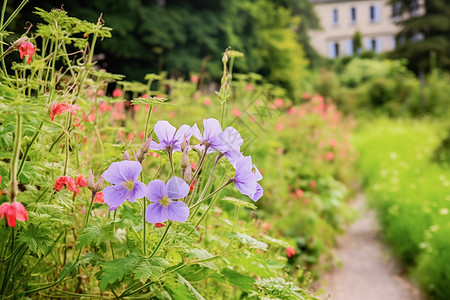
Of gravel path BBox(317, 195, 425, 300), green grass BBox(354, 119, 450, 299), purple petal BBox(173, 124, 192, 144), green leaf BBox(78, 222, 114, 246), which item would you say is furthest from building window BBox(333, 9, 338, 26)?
green leaf BBox(78, 222, 114, 246)

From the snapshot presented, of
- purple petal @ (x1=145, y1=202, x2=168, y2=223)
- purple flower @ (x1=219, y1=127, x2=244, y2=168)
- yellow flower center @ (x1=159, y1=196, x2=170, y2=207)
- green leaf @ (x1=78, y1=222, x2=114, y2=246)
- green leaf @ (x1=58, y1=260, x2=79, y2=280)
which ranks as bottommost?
green leaf @ (x1=58, y1=260, x2=79, y2=280)

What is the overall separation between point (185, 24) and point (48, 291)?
12242mm

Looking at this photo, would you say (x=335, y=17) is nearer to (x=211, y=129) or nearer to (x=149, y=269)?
(x=211, y=129)

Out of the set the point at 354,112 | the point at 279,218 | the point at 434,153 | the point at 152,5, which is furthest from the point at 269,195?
the point at 354,112

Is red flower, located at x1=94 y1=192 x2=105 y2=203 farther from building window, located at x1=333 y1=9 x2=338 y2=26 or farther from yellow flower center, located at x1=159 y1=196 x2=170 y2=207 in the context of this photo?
building window, located at x1=333 y1=9 x2=338 y2=26

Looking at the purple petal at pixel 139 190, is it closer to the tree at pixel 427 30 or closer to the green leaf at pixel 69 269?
the green leaf at pixel 69 269

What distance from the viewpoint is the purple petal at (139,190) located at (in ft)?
3.58

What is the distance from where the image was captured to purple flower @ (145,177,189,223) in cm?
110

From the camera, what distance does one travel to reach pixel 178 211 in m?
1.11

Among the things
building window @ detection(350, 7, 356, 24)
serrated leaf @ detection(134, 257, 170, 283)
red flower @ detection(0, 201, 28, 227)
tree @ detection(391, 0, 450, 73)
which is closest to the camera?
red flower @ detection(0, 201, 28, 227)

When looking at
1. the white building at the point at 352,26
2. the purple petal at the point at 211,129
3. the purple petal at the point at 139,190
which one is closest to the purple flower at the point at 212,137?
→ the purple petal at the point at 211,129

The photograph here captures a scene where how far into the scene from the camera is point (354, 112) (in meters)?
20.1

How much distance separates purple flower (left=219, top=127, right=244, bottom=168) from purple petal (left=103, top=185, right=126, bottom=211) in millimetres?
296

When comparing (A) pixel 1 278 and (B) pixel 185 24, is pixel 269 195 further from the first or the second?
(B) pixel 185 24
